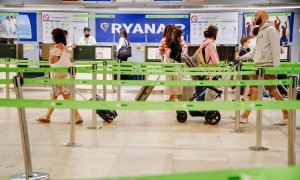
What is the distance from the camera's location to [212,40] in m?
6.86

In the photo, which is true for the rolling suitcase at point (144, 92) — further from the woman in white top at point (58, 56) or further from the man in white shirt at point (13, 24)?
the man in white shirt at point (13, 24)

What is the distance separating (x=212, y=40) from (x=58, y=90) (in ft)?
8.90

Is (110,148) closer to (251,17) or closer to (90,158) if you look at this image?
(90,158)

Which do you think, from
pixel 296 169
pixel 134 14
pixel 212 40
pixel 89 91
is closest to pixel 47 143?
pixel 212 40

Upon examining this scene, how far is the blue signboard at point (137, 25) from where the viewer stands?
1422 cm

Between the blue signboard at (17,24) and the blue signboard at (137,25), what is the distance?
239 centimetres

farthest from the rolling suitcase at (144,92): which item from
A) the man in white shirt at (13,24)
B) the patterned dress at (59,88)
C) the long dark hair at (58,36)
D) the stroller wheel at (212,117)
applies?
the man in white shirt at (13,24)

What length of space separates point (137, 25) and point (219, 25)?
9.49 feet

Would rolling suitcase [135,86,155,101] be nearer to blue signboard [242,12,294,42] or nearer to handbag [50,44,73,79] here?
handbag [50,44,73,79]

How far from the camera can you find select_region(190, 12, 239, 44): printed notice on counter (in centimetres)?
1382

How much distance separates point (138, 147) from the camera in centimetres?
480

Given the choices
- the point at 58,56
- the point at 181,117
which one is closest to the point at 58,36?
the point at 58,56

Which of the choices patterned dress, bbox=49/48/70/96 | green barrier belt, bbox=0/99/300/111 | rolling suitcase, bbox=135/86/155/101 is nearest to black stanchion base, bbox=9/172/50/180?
green barrier belt, bbox=0/99/300/111

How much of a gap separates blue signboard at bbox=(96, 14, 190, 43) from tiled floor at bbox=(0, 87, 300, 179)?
7.77 metres
